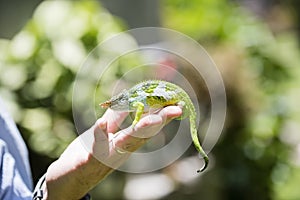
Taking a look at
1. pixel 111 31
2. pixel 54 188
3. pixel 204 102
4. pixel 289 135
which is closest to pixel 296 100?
pixel 289 135

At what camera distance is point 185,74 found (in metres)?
4.76

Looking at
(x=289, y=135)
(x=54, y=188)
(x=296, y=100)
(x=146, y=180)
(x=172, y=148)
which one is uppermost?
(x=54, y=188)

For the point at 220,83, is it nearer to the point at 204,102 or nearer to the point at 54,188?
the point at 204,102

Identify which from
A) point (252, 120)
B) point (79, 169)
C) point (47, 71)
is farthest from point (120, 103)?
point (252, 120)

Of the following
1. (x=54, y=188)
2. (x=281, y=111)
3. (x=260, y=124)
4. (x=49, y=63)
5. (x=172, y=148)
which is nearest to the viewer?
(x=54, y=188)

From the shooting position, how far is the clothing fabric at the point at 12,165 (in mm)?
2014

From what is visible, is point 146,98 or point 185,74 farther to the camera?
point 185,74

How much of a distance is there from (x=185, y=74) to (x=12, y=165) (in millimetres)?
2757

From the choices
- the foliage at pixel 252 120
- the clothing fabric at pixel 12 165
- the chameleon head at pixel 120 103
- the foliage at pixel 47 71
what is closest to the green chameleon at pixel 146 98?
the chameleon head at pixel 120 103

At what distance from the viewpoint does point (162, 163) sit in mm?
4633

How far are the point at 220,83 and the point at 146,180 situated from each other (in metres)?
0.70

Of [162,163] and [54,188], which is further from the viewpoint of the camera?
[162,163]

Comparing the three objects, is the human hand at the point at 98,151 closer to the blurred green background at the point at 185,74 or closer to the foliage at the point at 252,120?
the blurred green background at the point at 185,74

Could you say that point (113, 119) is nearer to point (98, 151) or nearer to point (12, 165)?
point (98, 151)
